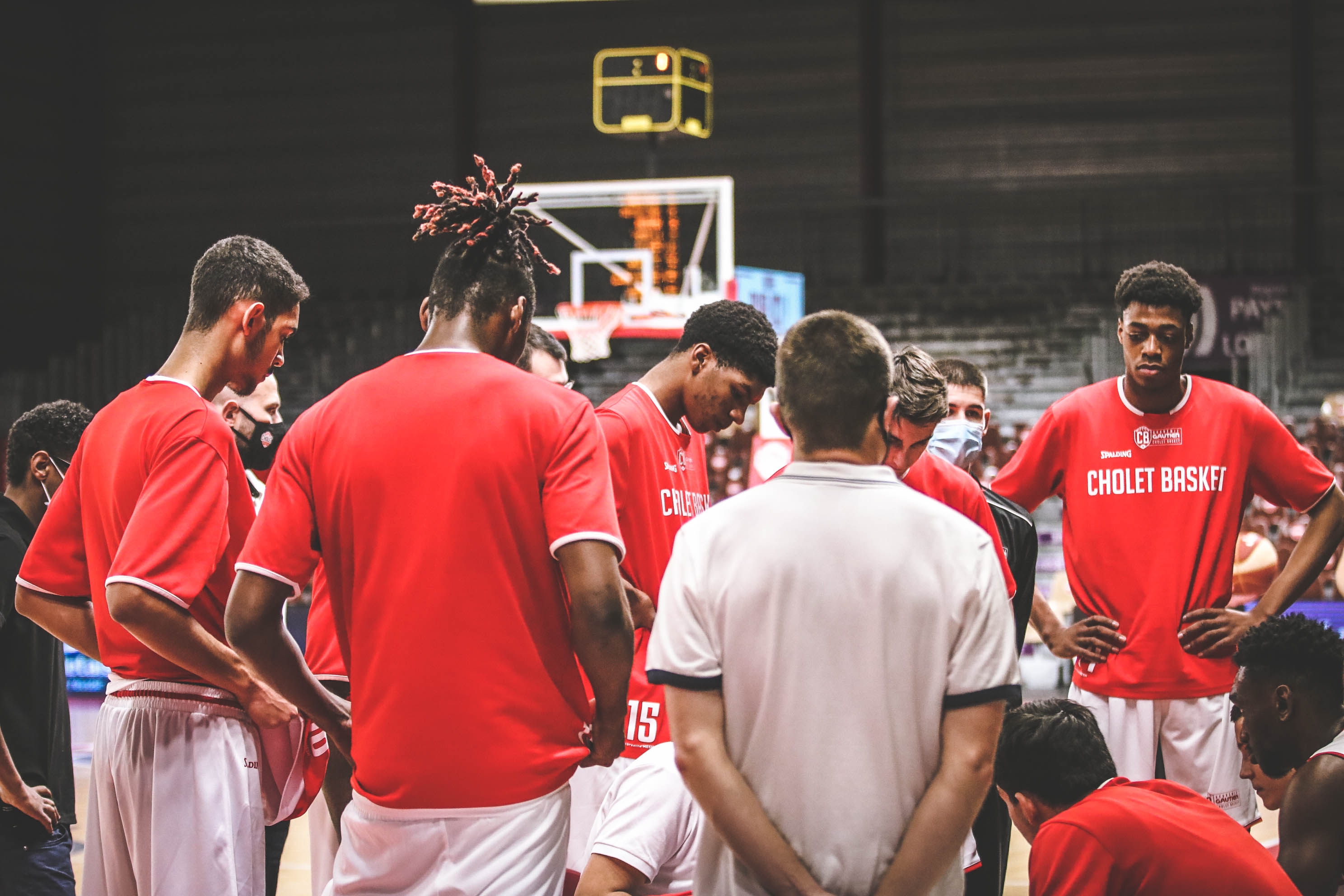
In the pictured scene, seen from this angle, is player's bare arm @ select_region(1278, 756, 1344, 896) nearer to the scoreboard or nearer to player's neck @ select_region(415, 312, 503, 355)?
player's neck @ select_region(415, 312, 503, 355)

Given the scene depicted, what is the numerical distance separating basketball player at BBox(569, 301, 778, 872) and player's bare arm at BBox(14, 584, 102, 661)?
4.37 ft

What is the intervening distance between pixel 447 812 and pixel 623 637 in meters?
0.48

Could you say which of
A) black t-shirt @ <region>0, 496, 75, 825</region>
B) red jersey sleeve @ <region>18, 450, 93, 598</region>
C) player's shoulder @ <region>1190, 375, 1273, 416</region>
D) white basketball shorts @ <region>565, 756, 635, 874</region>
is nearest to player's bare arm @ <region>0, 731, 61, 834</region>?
black t-shirt @ <region>0, 496, 75, 825</region>

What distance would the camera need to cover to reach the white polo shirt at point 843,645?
7.29 ft

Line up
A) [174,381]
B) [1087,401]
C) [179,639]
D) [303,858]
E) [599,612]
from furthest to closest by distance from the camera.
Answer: [303,858]
[1087,401]
[174,381]
[179,639]
[599,612]

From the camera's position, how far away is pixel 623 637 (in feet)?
8.45

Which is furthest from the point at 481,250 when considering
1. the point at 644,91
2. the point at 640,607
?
the point at 644,91

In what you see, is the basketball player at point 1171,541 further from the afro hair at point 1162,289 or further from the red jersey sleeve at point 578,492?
the red jersey sleeve at point 578,492

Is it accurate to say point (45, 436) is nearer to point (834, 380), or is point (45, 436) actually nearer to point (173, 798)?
point (173, 798)

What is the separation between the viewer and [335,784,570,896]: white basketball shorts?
256cm

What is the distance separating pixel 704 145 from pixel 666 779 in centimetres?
1653

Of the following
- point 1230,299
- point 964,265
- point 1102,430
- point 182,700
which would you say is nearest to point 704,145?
point 964,265

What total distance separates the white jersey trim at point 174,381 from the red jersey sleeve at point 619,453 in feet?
3.28

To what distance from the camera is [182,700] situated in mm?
3111
